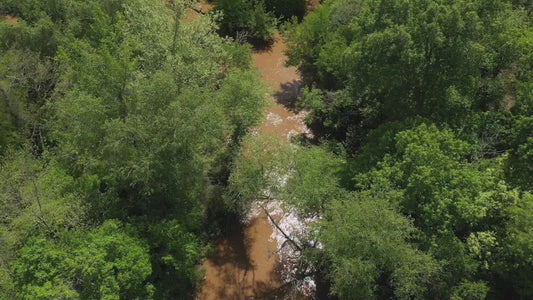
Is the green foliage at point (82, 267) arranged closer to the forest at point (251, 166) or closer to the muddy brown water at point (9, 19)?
the forest at point (251, 166)

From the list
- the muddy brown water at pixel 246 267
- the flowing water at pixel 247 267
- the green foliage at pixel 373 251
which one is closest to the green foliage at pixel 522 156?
the green foliage at pixel 373 251

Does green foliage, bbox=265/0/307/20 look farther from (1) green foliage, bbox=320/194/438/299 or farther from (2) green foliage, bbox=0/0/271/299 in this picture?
(1) green foliage, bbox=320/194/438/299

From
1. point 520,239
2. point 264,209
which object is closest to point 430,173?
point 520,239

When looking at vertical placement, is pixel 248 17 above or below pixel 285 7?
below

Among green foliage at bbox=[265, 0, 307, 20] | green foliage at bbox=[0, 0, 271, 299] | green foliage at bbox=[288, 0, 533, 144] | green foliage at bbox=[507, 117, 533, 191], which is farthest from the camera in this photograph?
green foliage at bbox=[265, 0, 307, 20]

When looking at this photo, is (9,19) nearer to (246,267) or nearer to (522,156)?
(246,267)

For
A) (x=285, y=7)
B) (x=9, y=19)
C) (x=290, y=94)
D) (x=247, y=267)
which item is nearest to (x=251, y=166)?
(x=247, y=267)

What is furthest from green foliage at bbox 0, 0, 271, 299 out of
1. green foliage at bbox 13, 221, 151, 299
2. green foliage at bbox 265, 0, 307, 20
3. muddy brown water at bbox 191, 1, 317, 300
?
green foliage at bbox 265, 0, 307, 20
